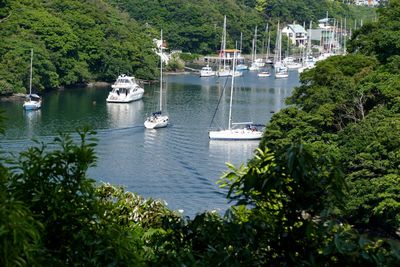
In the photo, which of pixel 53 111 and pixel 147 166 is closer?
pixel 147 166

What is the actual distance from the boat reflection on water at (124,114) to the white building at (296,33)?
3066 cm

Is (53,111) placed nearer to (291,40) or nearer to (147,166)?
(147,166)

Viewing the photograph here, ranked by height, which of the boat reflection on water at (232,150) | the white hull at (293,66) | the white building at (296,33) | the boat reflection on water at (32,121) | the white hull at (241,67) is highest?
the white building at (296,33)

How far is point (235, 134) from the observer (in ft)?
70.7

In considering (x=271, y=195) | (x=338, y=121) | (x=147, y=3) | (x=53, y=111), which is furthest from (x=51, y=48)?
(x=271, y=195)

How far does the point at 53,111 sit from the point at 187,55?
23.0 m

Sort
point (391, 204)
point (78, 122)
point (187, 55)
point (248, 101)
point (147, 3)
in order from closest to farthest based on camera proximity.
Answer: point (391, 204)
point (78, 122)
point (248, 101)
point (187, 55)
point (147, 3)

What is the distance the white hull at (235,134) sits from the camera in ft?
70.2

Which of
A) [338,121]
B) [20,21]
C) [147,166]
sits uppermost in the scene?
[20,21]

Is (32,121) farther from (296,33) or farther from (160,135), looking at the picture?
(296,33)

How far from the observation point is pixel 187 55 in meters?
48.2

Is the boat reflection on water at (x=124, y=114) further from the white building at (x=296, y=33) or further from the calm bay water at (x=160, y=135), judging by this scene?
the white building at (x=296, y=33)

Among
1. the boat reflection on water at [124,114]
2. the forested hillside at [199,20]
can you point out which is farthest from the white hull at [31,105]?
the forested hillside at [199,20]

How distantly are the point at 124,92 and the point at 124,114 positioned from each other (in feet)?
11.8
